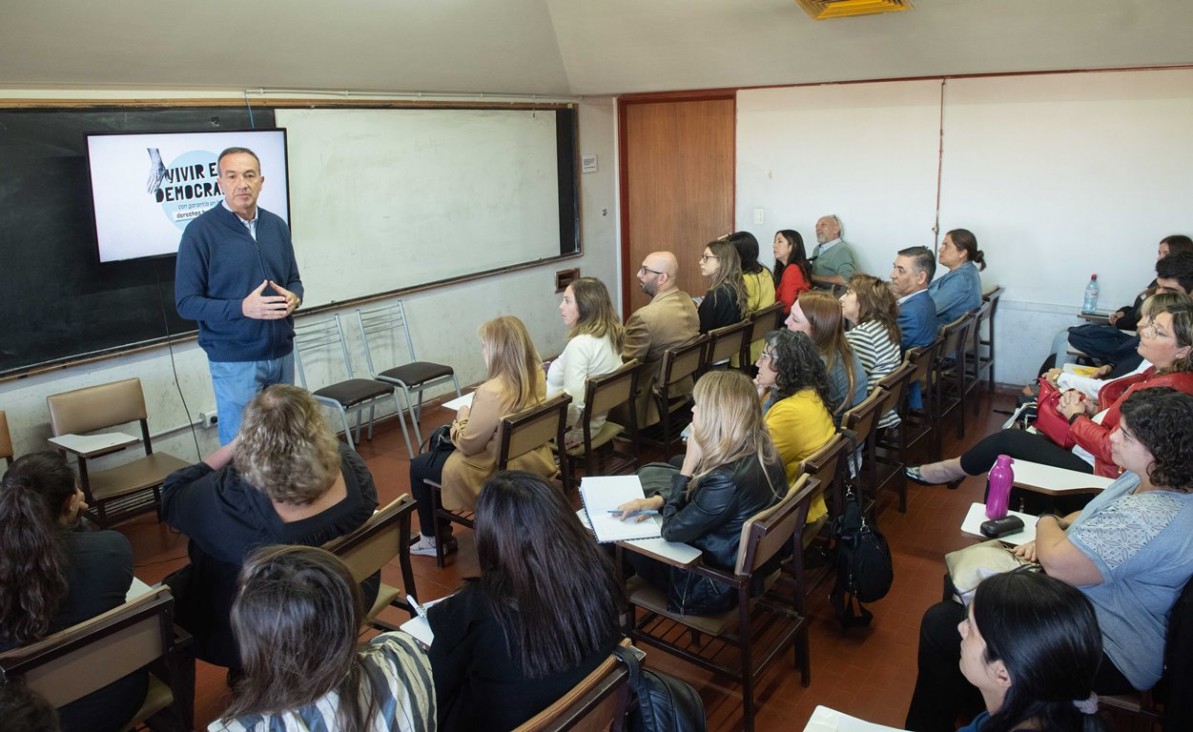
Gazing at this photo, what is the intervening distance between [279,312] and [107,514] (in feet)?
6.30

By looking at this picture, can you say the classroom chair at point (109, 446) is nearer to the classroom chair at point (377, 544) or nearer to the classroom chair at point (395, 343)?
the classroom chair at point (395, 343)

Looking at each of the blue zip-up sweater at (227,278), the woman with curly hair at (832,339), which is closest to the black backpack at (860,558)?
the woman with curly hair at (832,339)

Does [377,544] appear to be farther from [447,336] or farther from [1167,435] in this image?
[447,336]

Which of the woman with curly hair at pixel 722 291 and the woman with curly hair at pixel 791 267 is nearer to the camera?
the woman with curly hair at pixel 722 291

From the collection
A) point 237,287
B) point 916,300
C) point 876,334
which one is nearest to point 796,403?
point 876,334

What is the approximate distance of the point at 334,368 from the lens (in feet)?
19.2

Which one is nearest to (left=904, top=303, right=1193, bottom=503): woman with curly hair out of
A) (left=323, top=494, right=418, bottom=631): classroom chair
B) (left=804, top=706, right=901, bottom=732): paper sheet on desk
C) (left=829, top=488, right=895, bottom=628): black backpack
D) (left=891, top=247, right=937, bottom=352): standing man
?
(left=829, top=488, right=895, bottom=628): black backpack

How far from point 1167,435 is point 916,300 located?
283cm

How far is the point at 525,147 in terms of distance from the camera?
7.29 metres

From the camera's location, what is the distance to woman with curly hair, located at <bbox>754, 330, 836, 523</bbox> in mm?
3426

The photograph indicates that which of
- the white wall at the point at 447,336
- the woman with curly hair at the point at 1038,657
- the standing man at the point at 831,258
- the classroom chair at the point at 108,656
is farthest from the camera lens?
the standing man at the point at 831,258

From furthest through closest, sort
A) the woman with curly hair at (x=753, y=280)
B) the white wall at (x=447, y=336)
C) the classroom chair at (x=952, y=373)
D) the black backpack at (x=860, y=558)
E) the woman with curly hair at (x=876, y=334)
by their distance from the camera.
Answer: the woman with curly hair at (x=753, y=280), the classroom chair at (x=952, y=373), the woman with curly hair at (x=876, y=334), the white wall at (x=447, y=336), the black backpack at (x=860, y=558)

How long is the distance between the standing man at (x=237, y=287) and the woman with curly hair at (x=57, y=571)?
129 cm

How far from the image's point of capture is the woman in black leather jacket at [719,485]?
281 centimetres
